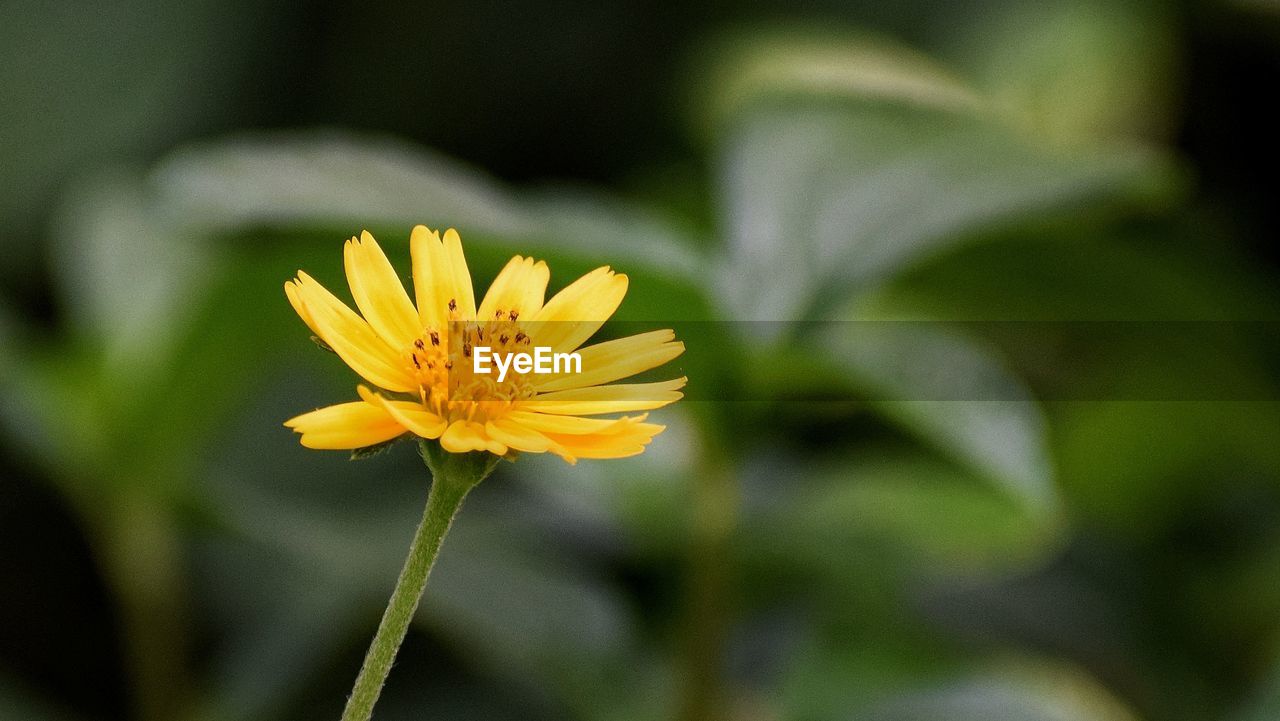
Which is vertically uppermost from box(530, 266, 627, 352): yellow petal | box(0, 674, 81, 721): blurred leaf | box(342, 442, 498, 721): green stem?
box(530, 266, 627, 352): yellow petal

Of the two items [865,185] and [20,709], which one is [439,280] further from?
[20,709]

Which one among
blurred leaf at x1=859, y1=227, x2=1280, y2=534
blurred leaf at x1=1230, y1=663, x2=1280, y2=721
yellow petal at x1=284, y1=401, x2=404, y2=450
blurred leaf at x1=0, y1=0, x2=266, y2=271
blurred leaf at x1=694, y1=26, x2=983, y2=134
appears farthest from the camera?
blurred leaf at x1=0, y1=0, x2=266, y2=271

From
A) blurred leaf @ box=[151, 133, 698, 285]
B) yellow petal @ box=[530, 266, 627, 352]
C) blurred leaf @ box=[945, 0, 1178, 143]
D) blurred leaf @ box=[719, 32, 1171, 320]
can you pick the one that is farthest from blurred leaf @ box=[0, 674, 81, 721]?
blurred leaf @ box=[945, 0, 1178, 143]

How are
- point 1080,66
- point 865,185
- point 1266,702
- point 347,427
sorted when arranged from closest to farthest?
point 347,427 → point 1266,702 → point 865,185 → point 1080,66

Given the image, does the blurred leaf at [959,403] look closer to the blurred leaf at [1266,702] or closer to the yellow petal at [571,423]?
the blurred leaf at [1266,702]

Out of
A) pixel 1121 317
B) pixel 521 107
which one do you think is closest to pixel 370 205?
pixel 1121 317

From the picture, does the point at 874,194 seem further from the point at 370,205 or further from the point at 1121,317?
the point at 1121,317

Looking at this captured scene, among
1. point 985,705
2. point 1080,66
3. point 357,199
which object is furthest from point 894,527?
point 1080,66

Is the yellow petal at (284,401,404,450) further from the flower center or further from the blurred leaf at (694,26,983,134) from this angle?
the blurred leaf at (694,26,983,134)
